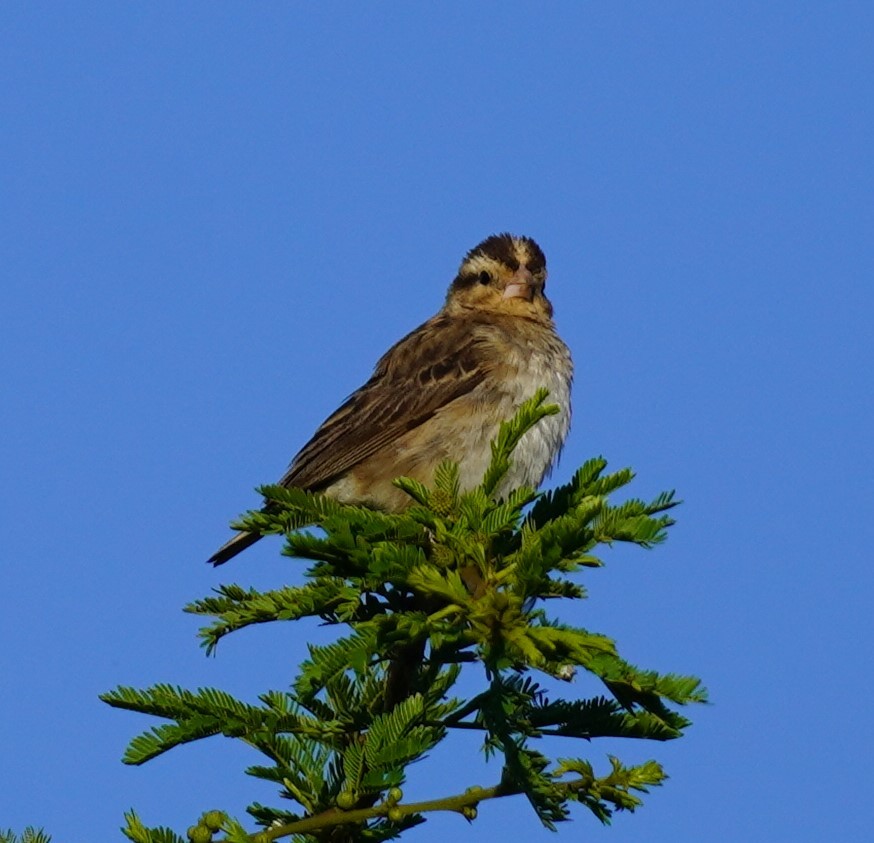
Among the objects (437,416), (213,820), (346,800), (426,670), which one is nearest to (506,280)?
(437,416)

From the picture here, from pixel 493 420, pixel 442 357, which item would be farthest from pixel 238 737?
pixel 442 357

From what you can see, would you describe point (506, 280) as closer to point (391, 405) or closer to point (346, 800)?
point (391, 405)

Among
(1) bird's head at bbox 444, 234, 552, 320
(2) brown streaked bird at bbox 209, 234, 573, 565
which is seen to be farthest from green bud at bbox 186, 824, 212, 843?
(1) bird's head at bbox 444, 234, 552, 320

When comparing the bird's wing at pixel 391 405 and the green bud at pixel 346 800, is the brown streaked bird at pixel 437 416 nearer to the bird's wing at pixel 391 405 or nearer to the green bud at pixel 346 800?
A: the bird's wing at pixel 391 405

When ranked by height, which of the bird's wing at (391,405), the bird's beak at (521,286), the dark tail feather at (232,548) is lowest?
the dark tail feather at (232,548)

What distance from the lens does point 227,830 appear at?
3.42m

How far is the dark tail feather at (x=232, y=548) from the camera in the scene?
742cm

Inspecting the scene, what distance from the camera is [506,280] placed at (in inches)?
371

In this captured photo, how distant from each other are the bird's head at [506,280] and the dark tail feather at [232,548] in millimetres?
2590

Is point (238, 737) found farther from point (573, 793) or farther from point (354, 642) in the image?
point (573, 793)

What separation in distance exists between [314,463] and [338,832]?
4.51m

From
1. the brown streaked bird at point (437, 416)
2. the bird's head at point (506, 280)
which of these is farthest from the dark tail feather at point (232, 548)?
the bird's head at point (506, 280)

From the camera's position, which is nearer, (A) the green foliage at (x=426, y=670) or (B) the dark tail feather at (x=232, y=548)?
(A) the green foliage at (x=426, y=670)

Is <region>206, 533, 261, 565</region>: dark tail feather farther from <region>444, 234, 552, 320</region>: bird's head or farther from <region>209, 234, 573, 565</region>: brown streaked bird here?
<region>444, 234, 552, 320</region>: bird's head
